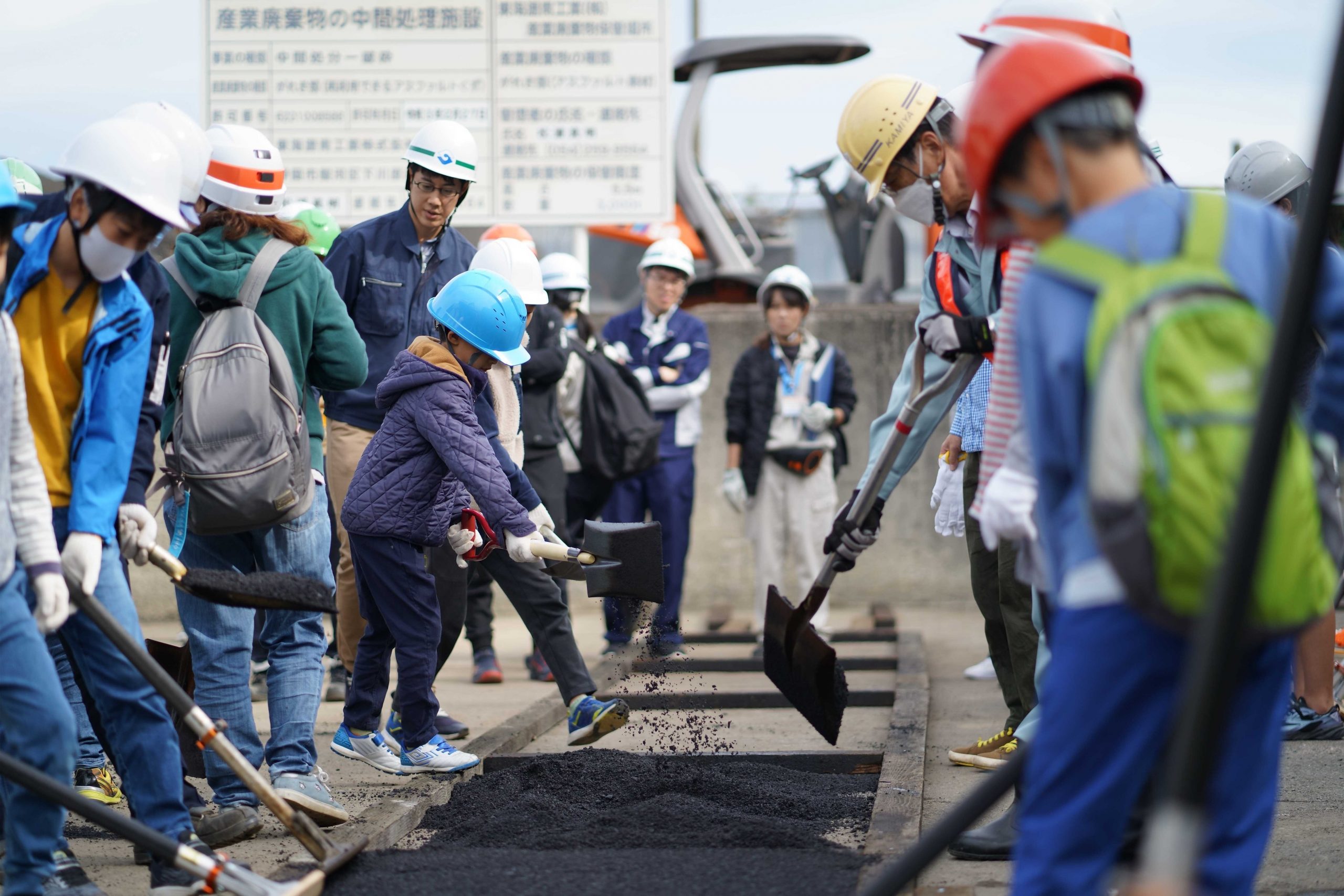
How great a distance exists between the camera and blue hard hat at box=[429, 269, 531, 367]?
4867mm

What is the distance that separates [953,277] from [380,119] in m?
7.59

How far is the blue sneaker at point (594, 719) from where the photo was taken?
496 cm

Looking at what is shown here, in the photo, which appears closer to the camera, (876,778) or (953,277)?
(953,277)

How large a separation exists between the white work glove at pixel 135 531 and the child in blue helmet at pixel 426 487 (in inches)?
48.9

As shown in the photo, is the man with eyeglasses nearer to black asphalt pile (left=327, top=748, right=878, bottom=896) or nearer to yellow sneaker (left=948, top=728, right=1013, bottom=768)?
black asphalt pile (left=327, top=748, right=878, bottom=896)

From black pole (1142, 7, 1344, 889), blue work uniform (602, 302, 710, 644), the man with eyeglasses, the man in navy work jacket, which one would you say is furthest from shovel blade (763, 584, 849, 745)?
the man in navy work jacket

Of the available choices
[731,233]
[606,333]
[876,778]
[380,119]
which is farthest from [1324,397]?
[731,233]

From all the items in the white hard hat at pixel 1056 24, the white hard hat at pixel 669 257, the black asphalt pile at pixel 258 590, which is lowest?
the black asphalt pile at pixel 258 590

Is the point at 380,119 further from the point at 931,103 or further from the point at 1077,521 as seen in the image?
the point at 1077,521

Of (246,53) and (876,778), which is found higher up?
(246,53)

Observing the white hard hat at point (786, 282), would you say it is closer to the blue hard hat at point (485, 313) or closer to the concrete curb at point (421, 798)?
the concrete curb at point (421, 798)

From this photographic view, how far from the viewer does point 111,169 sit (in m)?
3.28

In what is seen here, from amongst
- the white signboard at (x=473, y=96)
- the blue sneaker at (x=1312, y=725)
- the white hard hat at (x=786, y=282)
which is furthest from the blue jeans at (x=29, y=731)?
the white signboard at (x=473, y=96)

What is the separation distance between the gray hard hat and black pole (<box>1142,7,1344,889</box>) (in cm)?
362
